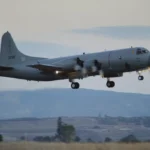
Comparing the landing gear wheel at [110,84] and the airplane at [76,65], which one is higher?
the airplane at [76,65]

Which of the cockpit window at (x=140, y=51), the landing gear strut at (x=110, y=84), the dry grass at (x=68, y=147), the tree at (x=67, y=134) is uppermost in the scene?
the cockpit window at (x=140, y=51)

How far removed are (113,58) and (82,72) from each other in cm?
433

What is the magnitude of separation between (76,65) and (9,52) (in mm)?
16332

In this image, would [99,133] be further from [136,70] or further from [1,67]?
[136,70]

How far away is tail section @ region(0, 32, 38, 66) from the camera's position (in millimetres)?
93188

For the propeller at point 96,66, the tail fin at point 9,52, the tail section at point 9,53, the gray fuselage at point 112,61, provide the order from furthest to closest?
1. the tail fin at point 9,52
2. the tail section at point 9,53
3. the propeller at point 96,66
4. the gray fuselage at point 112,61

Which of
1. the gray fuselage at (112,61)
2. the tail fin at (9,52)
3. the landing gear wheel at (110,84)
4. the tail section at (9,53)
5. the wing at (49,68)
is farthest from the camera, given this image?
the tail fin at (9,52)

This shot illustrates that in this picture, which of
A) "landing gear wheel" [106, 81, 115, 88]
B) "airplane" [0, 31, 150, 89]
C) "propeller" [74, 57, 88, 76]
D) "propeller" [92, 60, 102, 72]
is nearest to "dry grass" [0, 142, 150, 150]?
"airplane" [0, 31, 150, 89]

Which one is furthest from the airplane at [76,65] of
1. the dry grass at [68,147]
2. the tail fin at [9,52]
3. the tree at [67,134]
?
the tree at [67,134]

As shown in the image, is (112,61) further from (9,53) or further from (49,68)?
(9,53)

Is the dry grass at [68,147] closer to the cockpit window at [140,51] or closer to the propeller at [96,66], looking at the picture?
the cockpit window at [140,51]

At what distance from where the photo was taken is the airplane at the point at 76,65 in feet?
255

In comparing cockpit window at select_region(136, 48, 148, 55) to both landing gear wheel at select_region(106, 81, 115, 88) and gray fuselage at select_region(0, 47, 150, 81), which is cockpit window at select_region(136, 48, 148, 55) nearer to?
gray fuselage at select_region(0, 47, 150, 81)

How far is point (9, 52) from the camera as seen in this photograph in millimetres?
95125
